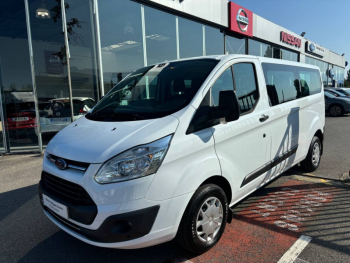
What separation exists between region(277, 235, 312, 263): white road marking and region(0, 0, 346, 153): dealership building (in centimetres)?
711

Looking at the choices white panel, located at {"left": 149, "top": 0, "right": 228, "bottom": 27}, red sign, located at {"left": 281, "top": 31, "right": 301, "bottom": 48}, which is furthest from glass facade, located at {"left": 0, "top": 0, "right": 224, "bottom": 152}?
red sign, located at {"left": 281, "top": 31, "right": 301, "bottom": 48}

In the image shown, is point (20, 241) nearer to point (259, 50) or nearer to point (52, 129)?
point (52, 129)

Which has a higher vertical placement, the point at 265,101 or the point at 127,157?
the point at 265,101

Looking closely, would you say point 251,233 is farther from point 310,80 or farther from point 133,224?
point 310,80

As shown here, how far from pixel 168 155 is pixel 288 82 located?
275cm

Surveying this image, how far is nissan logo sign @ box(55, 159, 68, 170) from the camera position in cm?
222

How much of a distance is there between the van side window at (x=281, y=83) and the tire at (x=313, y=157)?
3.17 ft

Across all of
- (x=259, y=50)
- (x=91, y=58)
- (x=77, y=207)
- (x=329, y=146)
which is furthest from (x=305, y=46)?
(x=77, y=207)

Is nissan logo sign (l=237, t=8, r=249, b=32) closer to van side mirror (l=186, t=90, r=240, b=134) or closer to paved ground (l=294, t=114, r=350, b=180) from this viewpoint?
paved ground (l=294, t=114, r=350, b=180)

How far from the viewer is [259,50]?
16766mm

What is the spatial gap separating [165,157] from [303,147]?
3.12m

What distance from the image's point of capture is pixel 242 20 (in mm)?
13992

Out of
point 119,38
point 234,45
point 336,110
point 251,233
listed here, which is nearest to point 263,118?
point 251,233

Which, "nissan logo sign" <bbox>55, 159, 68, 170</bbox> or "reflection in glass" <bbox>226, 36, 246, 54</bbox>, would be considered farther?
"reflection in glass" <bbox>226, 36, 246, 54</bbox>
